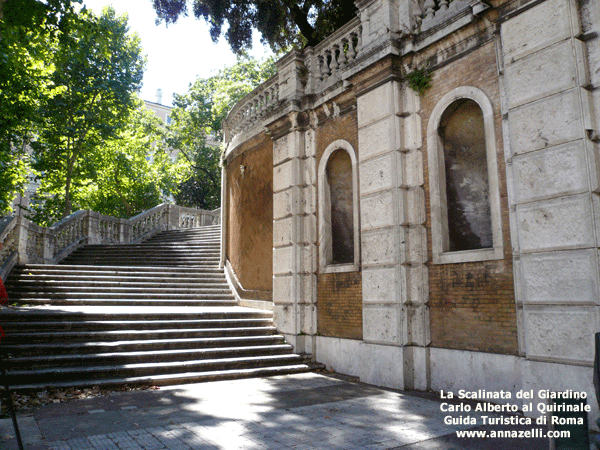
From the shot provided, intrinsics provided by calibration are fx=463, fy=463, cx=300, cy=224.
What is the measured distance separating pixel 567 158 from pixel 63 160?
26.1 m

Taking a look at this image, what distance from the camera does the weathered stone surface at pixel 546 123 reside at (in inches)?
218

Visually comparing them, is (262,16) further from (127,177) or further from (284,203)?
(127,177)

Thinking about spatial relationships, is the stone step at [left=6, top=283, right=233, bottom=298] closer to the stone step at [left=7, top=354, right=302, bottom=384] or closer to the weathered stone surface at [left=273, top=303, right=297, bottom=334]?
the weathered stone surface at [left=273, top=303, right=297, bottom=334]

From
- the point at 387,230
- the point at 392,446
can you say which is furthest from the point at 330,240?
the point at 392,446

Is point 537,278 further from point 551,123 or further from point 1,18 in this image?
Answer: point 1,18

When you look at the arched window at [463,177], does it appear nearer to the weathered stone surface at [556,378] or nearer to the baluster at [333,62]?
the weathered stone surface at [556,378]

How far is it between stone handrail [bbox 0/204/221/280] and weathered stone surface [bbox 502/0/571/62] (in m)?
12.1

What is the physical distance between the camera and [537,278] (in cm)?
575

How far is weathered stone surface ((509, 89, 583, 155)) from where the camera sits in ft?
18.2

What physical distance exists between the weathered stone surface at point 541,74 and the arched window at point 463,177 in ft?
2.03

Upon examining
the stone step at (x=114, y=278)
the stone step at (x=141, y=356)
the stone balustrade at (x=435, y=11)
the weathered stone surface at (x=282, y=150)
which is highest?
the stone balustrade at (x=435, y=11)

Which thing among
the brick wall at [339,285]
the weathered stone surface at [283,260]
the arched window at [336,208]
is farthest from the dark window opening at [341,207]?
the weathered stone surface at [283,260]

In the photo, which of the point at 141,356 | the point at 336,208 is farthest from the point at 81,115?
the point at 141,356

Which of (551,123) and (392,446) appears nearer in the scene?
(392,446)
